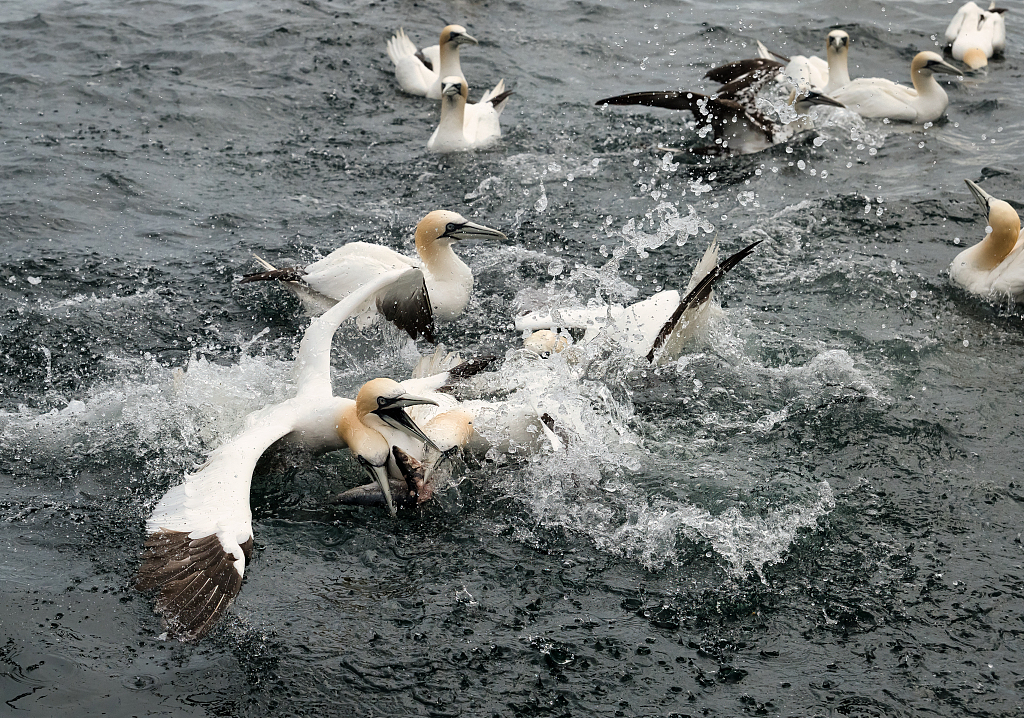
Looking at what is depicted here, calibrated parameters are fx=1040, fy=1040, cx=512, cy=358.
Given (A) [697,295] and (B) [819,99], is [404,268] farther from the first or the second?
(B) [819,99]

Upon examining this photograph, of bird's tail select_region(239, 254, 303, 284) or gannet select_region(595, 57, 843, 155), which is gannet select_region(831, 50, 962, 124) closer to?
gannet select_region(595, 57, 843, 155)

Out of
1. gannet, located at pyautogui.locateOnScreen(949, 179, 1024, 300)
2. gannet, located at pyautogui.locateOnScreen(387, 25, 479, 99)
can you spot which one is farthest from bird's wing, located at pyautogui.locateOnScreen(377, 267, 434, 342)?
gannet, located at pyautogui.locateOnScreen(387, 25, 479, 99)

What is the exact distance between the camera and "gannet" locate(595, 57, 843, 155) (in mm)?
9000

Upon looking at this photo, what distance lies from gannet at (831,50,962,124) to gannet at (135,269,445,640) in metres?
6.13

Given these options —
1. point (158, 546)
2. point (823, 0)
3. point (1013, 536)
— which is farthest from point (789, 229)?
point (823, 0)

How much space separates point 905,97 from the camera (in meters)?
9.91

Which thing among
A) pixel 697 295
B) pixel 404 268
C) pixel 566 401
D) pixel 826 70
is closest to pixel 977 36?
pixel 826 70

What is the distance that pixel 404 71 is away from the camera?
10.9 meters

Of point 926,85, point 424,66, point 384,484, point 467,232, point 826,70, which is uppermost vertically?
point 926,85

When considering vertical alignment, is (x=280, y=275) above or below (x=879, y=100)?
below

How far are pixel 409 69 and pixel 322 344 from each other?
5993 mm

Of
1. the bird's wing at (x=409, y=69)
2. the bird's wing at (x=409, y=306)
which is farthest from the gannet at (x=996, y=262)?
the bird's wing at (x=409, y=69)

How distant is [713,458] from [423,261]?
258 cm

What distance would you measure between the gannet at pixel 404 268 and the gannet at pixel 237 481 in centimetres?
61
